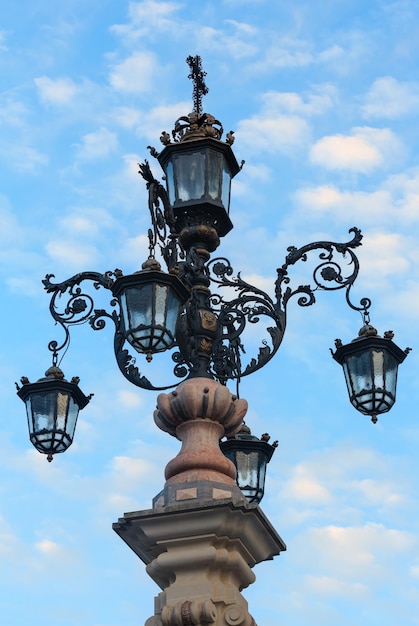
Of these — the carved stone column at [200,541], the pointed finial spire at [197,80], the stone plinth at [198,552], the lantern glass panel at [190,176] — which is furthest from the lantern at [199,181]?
the stone plinth at [198,552]

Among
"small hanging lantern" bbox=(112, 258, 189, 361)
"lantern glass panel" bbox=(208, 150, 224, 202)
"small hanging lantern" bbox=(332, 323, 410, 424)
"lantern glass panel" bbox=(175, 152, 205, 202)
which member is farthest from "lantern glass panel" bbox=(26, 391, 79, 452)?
"small hanging lantern" bbox=(332, 323, 410, 424)

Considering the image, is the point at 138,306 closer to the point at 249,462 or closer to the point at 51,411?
the point at 51,411

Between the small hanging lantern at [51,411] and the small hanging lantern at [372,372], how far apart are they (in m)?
2.32

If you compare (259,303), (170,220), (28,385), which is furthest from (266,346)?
(28,385)

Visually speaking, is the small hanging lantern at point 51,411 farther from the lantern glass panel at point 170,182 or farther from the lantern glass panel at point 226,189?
the lantern glass panel at point 226,189

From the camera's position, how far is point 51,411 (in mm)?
10523

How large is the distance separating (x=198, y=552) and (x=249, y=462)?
3382 mm

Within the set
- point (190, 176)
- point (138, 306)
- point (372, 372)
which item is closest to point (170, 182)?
point (190, 176)

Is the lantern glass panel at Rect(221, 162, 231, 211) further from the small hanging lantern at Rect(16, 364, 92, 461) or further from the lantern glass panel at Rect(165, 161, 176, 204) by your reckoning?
the small hanging lantern at Rect(16, 364, 92, 461)

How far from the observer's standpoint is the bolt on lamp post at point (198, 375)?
865 cm

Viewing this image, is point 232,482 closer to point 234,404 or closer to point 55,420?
point 234,404

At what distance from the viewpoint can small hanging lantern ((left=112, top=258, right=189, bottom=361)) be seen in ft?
30.9

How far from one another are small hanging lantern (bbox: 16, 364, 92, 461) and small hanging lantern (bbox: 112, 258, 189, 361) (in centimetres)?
129

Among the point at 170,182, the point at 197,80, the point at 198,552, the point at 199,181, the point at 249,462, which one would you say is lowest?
the point at 198,552
